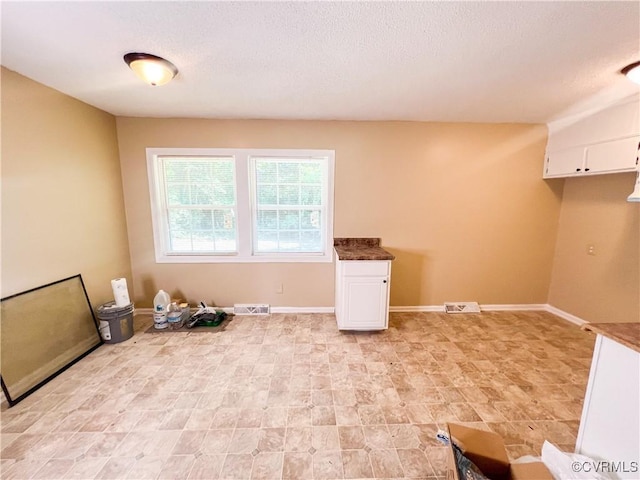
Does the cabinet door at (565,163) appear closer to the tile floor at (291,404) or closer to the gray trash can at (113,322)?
the tile floor at (291,404)

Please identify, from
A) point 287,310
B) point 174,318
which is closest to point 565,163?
point 287,310

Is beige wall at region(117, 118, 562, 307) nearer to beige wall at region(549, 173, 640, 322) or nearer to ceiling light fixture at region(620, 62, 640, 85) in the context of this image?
beige wall at region(549, 173, 640, 322)

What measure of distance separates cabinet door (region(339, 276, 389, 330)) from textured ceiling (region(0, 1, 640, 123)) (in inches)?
73.8

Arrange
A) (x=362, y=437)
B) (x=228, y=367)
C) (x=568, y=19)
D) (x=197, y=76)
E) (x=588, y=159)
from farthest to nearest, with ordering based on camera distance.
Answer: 1. (x=588, y=159)
2. (x=228, y=367)
3. (x=197, y=76)
4. (x=362, y=437)
5. (x=568, y=19)

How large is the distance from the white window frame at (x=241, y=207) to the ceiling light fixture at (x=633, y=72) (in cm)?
247

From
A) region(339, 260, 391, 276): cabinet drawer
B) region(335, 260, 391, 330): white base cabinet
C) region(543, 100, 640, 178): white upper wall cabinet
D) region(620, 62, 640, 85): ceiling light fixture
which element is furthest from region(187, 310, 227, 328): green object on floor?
region(543, 100, 640, 178): white upper wall cabinet

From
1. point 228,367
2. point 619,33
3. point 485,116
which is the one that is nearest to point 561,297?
point 485,116

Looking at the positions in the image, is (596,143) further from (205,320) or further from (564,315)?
(205,320)

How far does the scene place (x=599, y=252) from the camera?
287cm

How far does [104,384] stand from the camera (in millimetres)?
2078

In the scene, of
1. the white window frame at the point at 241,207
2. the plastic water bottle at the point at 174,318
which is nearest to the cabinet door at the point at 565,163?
the white window frame at the point at 241,207

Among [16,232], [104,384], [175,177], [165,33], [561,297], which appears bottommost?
[104,384]

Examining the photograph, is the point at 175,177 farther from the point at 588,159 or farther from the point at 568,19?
the point at 588,159

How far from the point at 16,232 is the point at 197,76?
1.87 meters
